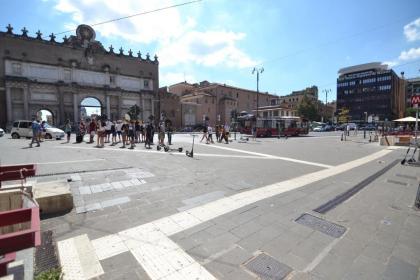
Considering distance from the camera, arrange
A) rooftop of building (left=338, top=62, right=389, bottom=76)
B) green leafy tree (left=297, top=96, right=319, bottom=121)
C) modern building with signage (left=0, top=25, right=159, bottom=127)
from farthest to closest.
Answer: rooftop of building (left=338, top=62, right=389, bottom=76) < green leafy tree (left=297, top=96, right=319, bottom=121) < modern building with signage (left=0, top=25, right=159, bottom=127)

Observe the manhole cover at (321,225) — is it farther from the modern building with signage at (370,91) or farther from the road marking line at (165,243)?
the modern building with signage at (370,91)

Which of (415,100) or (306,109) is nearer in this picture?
(415,100)

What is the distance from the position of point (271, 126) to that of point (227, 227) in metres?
27.9

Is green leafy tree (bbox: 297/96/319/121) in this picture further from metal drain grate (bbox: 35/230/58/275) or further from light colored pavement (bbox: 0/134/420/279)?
metal drain grate (bbox: 35/230/58/275)

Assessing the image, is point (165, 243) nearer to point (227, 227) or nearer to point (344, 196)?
point (227, 227)

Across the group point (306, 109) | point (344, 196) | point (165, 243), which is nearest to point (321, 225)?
point (344, 196)

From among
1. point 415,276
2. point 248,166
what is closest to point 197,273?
point 415,276

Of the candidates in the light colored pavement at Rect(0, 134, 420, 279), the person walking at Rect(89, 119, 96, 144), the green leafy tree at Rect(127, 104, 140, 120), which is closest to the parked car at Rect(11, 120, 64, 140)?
the person walking at Rect(89, 119, 96, 144)

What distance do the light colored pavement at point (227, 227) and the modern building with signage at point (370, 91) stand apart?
91.3 meters

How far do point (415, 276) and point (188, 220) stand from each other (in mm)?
3176

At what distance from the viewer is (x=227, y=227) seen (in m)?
3.81

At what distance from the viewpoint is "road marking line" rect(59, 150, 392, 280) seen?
2729 millimetres

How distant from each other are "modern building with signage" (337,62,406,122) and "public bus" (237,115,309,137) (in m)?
62.9

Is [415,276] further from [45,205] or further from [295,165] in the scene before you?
[295,165]
